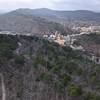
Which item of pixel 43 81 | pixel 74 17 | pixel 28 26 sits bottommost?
pixel 74 17

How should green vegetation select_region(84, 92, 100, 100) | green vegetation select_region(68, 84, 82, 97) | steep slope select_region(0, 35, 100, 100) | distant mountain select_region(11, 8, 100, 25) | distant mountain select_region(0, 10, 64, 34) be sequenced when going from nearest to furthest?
1. green vegetation select_region(84, 92, 100, 100)
2. green vegetation select_region(68, 84, 82, 97)
3. steep slope select_region(0, 35, 100, 100)
4. distant mountain select_region(0, 10, 64, 34)
5. distant mountain select_region(11, 8, 100, 25)

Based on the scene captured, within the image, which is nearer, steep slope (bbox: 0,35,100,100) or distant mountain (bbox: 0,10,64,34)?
steep slope (bbox: 0,35,100,100)

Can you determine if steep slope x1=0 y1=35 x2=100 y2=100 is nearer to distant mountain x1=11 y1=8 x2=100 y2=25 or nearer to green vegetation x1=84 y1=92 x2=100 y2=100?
green vegetation x1=84 y1=92 x2=100 y2=100

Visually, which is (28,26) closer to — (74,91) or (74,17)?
(74,91)

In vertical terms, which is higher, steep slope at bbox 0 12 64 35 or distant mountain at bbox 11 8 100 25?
steep slope at bbox 0 12 64 35

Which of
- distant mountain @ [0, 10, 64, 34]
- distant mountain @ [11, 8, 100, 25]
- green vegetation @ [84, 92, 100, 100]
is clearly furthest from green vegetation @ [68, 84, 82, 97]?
distant mountain @ [11, 8, 100, 25]

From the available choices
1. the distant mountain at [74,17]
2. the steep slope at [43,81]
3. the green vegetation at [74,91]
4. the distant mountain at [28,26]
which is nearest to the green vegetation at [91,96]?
the steep slope at [43,81]

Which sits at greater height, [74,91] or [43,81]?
[74,91]

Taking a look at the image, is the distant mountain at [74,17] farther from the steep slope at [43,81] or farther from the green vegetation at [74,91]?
the green vegetation at [74,91]

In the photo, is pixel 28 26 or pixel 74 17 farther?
pixel 74 17

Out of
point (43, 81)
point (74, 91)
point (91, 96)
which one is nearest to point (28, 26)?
point (43, 81)

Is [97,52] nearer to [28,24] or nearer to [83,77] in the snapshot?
[83,77]
